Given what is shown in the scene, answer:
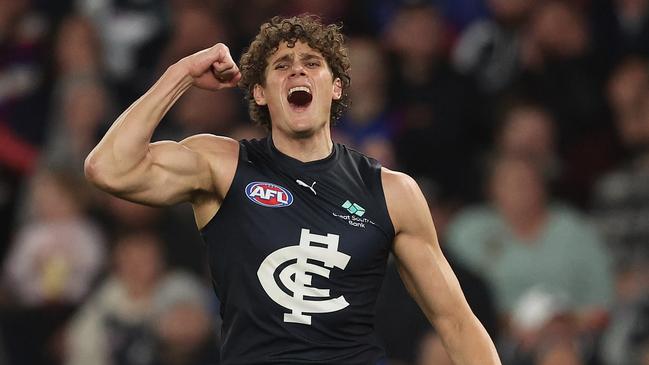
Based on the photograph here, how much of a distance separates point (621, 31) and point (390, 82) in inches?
58.8

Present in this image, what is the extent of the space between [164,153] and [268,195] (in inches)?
15.3

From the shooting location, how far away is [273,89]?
498cm

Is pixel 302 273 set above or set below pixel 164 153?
below

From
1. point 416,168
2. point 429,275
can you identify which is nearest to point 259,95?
point 429,275

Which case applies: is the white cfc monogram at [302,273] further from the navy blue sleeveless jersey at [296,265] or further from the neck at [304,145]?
the neck at [304,145]

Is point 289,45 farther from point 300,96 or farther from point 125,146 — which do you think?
point 125,146

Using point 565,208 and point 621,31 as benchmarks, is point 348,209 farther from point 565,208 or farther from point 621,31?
point 621,31

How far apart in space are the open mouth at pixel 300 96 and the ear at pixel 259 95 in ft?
0.54

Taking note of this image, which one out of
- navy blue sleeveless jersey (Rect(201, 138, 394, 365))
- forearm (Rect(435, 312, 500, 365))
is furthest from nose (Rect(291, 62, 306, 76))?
forearm (Rect(435, 312, 500, 365))

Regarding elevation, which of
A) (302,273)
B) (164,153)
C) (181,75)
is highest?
(181,75)

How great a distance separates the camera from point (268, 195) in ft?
15.7

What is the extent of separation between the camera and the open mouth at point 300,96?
4.89 meters

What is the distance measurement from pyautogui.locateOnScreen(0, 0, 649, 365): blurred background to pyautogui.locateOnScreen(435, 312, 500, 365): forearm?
7.40 feet

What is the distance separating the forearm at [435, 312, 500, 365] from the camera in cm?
498
